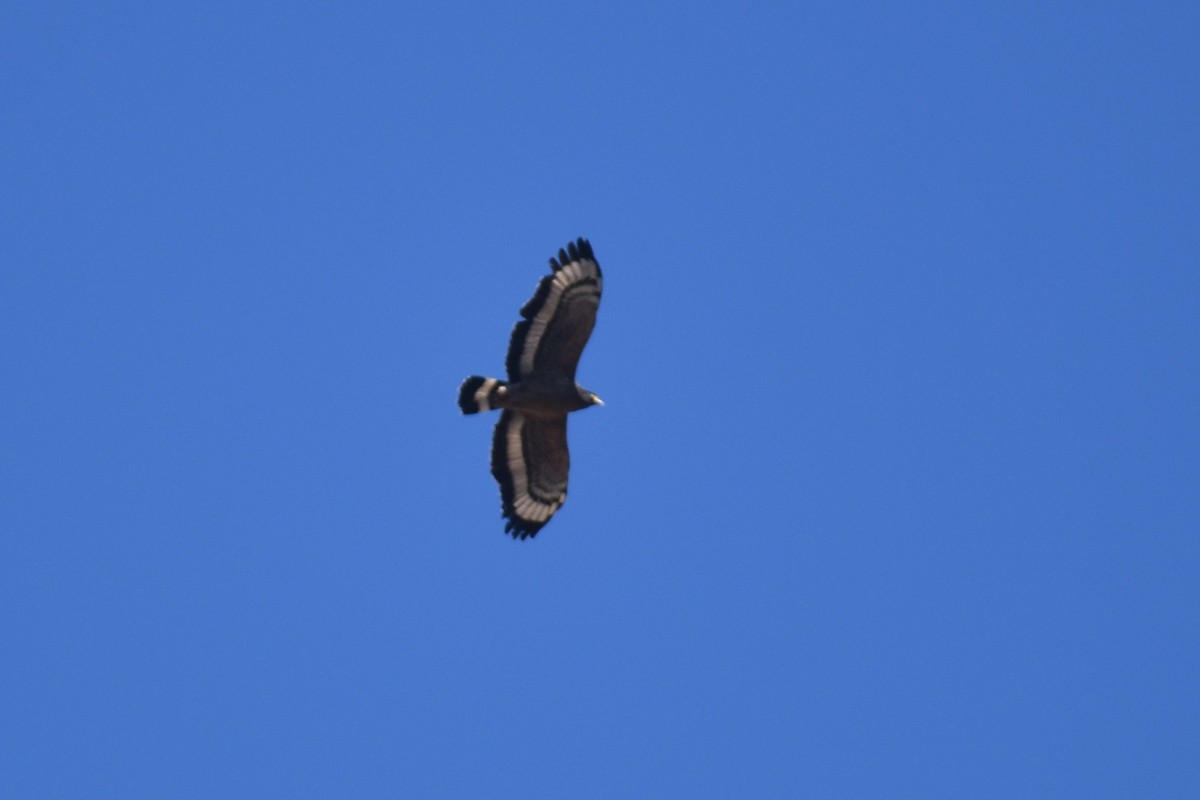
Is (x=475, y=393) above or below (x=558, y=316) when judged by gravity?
below

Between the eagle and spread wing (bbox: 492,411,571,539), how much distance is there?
13mm

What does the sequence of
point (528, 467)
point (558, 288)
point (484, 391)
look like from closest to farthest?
1. point (558, 288)
2. point (484, 391)
3. point (528, 467)

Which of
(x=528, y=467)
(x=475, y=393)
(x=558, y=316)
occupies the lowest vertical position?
(x=528, y=467)

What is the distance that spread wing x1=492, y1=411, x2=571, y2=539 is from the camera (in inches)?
981

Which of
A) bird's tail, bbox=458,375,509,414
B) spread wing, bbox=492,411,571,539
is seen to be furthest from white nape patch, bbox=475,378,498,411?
spread wing, bbox=492,411,571,539

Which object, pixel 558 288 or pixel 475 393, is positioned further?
pixel 475 393

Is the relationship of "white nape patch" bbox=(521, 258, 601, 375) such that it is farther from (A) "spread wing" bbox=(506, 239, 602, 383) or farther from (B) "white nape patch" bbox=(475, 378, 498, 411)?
(B) "white nape patch" bbox=(475, 378, 498, 411)

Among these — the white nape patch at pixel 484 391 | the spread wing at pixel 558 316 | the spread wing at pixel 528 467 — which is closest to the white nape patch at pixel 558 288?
the spread wing at pixel 558 316

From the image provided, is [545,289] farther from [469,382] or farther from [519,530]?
[519,530]

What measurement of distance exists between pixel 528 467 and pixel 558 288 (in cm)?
263

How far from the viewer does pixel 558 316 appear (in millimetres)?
24219

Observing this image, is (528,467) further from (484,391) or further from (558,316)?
(558,316)

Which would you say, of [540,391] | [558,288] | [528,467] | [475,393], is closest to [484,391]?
[475,393]

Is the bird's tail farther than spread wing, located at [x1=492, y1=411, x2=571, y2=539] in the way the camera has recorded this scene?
No
